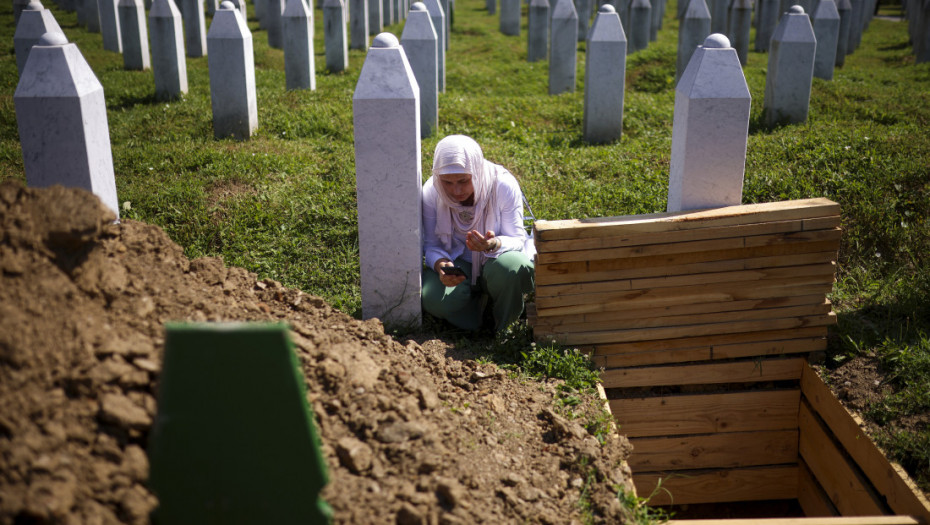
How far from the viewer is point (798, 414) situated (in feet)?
16.3

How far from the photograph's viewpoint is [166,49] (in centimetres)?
930

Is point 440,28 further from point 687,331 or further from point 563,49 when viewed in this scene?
point 687,331

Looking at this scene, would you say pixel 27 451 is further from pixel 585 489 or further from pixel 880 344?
pixel 880 344

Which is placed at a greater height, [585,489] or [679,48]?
[679,48]

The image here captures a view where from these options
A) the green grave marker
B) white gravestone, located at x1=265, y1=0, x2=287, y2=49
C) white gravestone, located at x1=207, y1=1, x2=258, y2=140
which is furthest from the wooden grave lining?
white gravestone, located at x1=265, y1=0, x2=287, y2=49

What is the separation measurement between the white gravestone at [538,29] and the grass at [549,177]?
16.4ft

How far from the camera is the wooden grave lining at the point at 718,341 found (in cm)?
436

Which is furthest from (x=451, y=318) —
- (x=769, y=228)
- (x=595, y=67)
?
(x=595, y=67)

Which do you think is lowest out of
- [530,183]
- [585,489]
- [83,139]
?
[585,489]

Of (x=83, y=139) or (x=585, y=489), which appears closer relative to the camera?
(x=585, y=489)

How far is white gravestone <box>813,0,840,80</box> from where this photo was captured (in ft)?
33.9

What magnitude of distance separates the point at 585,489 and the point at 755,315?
6.12 ft

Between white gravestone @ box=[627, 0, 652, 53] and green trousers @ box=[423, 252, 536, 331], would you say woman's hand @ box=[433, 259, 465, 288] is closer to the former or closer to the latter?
green trousers @ box=[423, 252, 536, 331]

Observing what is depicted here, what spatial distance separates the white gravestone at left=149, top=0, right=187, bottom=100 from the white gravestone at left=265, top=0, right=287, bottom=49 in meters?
5.34
